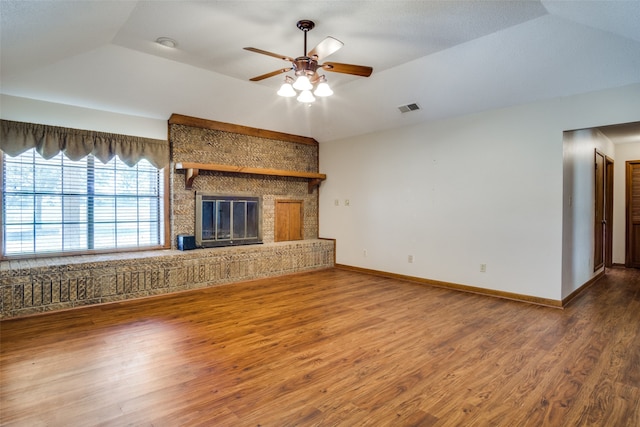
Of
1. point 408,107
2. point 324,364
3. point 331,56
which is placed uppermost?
point 331,56

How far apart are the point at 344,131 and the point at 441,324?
→ 4.03 meters

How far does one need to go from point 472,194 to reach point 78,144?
5.40 meters

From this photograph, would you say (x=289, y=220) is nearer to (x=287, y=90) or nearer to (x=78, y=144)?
(x=78, y=144)

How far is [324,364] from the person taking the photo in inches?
109

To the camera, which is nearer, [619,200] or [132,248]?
[132,248]

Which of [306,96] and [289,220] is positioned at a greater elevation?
[306,96]

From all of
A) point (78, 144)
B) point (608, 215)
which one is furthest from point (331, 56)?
point (608, 215)

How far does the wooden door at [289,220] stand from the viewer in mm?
6723

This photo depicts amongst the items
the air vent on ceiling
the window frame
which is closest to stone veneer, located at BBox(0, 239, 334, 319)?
the window frame

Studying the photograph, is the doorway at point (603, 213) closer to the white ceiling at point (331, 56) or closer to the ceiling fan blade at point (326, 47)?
the white ceiling at point (331, 56)

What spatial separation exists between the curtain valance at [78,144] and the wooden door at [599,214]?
702 cm

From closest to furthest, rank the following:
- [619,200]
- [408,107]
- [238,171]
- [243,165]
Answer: [408,107], [238,171], [243,165], [619,200]

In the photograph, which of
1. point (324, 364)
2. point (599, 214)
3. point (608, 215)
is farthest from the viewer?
point (608, 215)

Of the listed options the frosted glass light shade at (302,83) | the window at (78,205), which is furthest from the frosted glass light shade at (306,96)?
the window at (78,205)
